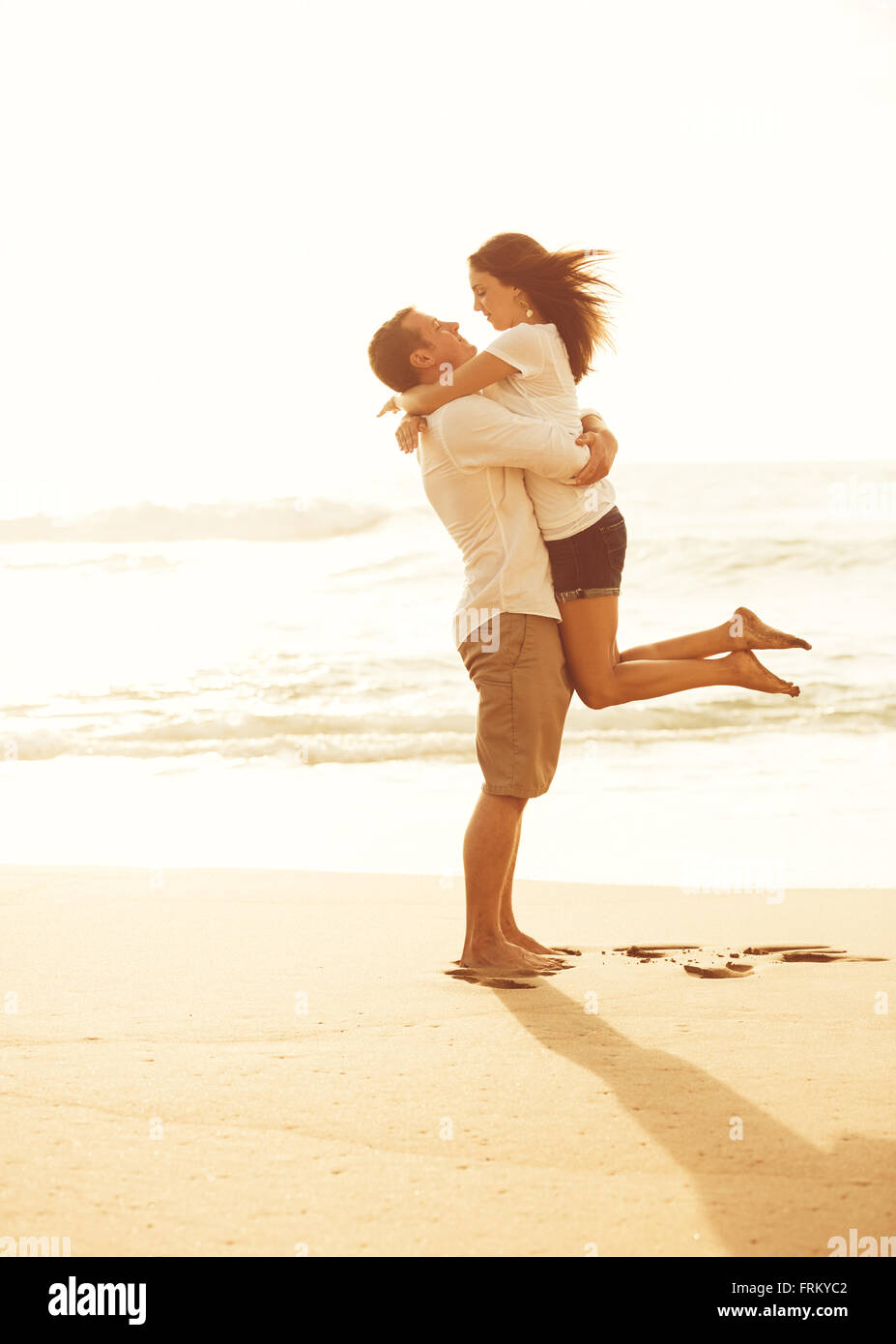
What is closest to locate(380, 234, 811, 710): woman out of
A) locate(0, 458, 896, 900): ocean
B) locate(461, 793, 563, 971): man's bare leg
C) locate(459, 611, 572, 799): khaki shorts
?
locate(459, 611, 572, 799): khaki shorts

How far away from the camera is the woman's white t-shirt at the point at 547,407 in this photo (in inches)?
149

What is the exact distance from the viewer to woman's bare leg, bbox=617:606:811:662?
391 cm

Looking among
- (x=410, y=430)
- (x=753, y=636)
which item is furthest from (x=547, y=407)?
(x=753, y=636)

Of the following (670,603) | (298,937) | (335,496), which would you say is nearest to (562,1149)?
(298,937)

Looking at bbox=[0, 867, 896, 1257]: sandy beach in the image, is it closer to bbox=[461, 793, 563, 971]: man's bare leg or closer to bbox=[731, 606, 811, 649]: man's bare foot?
bbox=[461, 793, 563, 971]: man's bare leg

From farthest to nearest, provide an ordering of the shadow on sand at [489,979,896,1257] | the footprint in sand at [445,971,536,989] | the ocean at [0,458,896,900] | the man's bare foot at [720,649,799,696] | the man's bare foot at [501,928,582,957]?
1. the ocean at [0,458,896,900]
2. the man's bare foot at [501,928,582,957]
3. the man's bare foot at [720,649,799,696]
4. the footprint in sand at [445,971,536,989]
5. the shadow on sand at [489,979,896,1257]

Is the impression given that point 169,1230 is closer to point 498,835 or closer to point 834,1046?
point 834,1046

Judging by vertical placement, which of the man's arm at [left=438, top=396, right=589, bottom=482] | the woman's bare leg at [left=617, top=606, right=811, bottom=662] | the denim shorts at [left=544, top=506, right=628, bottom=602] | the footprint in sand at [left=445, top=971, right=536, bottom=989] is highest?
the man's arm at [left=438, top=396, right=589, bottom=482]

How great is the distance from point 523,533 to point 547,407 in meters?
0.39

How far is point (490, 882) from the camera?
12.1 ft

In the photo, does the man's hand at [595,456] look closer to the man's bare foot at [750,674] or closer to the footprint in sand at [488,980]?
the man's bare foot at [750,674]

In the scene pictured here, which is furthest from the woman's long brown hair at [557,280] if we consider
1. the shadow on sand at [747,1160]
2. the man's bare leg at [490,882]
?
the shadow on sand at [747,1160]

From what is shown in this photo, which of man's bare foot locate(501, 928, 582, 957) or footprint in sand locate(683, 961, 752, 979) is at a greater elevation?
man's bare foot locate(501, 928, 582, 957)

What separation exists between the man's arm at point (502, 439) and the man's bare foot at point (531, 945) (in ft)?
4.73
